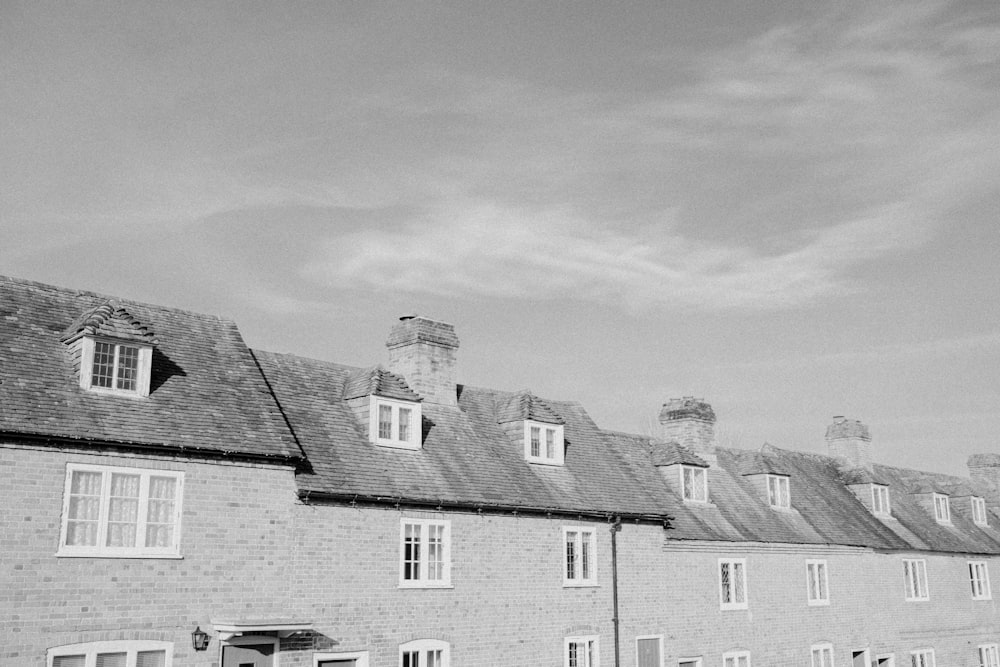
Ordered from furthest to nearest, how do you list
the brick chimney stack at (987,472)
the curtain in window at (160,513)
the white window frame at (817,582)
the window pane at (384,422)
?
1. the brick chimney stack at (987,472)
2. the white window frame at (817,582)
3. the window pane at (384,422)
4. the curtain in window at (160,513)

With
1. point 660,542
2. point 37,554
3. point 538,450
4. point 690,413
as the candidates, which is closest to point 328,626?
point 37,554

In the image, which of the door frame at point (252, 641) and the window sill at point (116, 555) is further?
the door frame at point (252, 641)

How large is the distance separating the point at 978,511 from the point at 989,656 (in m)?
7.65

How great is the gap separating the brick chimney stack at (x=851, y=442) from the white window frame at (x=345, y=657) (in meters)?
30.4

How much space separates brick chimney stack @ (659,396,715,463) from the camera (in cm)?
3597

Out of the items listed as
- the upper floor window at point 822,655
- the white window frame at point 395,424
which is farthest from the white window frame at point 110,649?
the upper floor window at point 822,655

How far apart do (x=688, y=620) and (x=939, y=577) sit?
16.8m

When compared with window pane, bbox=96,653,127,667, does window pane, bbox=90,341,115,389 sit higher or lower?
higher

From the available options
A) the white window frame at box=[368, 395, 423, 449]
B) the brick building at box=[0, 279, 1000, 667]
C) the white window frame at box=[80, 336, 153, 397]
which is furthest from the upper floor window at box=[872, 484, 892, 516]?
the white window frame at box=[80, 336, 153, 397]

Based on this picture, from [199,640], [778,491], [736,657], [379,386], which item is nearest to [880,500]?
[778,491]

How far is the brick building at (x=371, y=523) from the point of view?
18359 millimetres

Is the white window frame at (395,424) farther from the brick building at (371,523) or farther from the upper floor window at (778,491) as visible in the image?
the upper floor window at (778,491)

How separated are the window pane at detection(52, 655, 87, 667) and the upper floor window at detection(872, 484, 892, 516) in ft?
110

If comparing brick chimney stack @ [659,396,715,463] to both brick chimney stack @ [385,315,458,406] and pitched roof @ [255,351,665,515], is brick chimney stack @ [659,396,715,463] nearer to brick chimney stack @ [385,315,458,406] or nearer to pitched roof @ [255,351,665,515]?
pitched roof @ [255,351,665,515]
